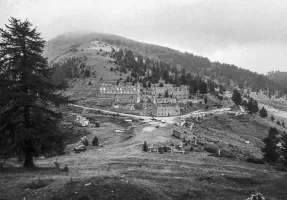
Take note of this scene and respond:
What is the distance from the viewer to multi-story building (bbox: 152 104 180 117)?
90188 mm

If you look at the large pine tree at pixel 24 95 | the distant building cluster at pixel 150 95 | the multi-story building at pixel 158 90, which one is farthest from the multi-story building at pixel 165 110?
the large pine tree at pixel 24 95

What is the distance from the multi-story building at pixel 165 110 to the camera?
9019 centimetres

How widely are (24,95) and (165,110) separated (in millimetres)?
74830

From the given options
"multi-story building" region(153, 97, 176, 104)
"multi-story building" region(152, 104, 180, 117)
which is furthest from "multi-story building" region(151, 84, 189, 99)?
"multi-story building" region(152, 104, 180, 117)

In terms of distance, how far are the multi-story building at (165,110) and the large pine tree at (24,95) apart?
70.8m

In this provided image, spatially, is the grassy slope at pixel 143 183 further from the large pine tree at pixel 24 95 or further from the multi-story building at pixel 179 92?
the multi-story building at pixel 179 92

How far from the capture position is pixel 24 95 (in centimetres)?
1836

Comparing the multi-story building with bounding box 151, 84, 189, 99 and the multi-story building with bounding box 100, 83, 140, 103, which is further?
the multi-story building with bounding box 151, 84, 189, 99

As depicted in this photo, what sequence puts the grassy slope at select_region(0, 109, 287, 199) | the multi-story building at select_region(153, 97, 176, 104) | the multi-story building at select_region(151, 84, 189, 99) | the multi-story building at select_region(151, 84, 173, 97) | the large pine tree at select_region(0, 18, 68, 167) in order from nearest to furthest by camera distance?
the grassy slope at select_region(0, 109, 287, 199) → the large pine tree at select_region(0, 18, 68, 167) → the multi-story building at select_region(153, 97, 176, 104) → the multi-story building at select_region(151, 84, 173, 97) → the multi-story building at select_region(151, 84, 189, 99)

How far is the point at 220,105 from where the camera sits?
367 ft

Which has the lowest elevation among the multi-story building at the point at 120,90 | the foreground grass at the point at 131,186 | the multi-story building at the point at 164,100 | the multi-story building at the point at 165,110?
the multi-story building at the point at 165,110

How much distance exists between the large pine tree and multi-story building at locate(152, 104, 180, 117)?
7077 centimetres

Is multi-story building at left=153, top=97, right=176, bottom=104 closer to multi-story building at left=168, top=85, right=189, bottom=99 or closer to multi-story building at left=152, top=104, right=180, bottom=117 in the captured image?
multi-story building at left=168, top=85, right=189, bottom=99

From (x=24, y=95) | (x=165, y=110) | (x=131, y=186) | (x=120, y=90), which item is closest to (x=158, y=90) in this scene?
(x=120, y=90)
